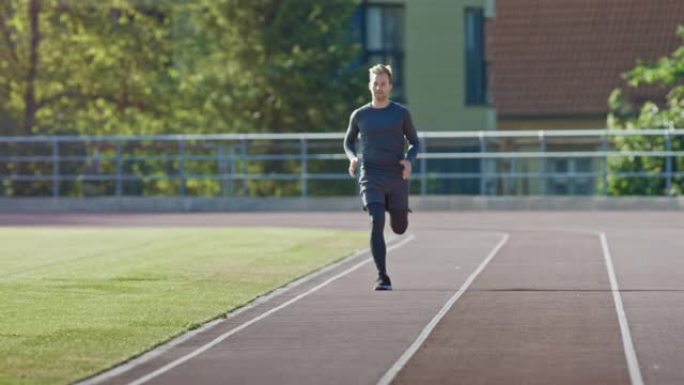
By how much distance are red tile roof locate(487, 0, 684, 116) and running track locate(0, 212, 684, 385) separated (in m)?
30.1

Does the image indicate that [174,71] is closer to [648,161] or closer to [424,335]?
[648,161]

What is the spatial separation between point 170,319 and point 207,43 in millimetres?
29047

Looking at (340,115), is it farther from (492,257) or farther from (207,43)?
(492,257)

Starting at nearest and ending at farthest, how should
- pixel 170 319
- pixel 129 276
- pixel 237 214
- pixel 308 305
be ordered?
pixel 170 319, pixel 308 305, pixel 129 276, pixel 237 214

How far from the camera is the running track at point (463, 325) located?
1112 centimetres

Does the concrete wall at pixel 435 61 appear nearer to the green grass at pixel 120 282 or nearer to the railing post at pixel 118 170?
the railing post at pixel 118 170

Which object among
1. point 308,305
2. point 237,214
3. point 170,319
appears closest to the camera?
point 170,319

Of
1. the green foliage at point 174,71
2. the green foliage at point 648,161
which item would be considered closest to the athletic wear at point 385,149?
the green foliage at point 648,161

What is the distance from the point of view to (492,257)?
72.2 feet

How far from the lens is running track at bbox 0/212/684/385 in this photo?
11.1 metres

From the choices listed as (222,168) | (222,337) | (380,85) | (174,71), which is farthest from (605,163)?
(222,337)

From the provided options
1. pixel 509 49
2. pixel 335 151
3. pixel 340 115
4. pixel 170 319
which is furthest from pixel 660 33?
pixel 170 319

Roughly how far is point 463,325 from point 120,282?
5200 mm

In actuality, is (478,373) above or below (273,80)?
below
